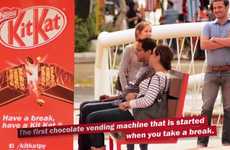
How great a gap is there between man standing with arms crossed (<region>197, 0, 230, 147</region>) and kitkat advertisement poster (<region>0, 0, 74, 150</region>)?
215 cm

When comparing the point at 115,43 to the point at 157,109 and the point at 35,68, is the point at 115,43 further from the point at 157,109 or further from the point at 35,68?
the point at 35,68

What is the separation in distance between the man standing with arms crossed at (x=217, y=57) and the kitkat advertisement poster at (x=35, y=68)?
2150 mm

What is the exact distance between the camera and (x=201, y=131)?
→ 652 cm

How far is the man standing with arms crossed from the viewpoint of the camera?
8.26m

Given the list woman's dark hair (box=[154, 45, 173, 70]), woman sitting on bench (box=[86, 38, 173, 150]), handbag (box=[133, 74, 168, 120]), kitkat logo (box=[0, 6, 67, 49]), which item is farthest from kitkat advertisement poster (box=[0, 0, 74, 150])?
woman's dark hair (box=[154, 45, 173, 70])

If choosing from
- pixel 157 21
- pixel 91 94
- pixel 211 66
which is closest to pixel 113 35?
pixel 211 66

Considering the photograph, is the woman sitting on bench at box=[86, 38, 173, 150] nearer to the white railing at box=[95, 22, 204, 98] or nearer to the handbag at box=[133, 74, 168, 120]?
the handbag at box=[133, 74, 168, 120]

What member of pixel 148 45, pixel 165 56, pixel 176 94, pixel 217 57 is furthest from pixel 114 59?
pixel 176 94

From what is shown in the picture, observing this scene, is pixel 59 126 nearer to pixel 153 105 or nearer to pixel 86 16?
pixel 153 105

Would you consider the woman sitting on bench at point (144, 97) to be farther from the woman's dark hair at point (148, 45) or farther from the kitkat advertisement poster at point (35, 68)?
the kitkat advertisement poster at point (35, 68)

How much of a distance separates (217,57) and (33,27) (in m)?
2.54

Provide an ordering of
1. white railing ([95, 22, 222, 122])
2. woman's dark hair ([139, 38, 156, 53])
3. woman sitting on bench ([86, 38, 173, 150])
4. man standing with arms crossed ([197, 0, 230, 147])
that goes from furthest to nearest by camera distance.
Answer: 1. white railing ([95, 22, 222, 122])
2. man standing with arms crossed ([197, 0, 230, 147])
3. woman's dark hair ([139, 38, 156, 53])
4. woman sitting on bench ([86, 38, 173, 150])

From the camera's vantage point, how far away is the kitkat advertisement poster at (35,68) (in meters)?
6.51

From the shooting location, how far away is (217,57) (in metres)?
8.32
